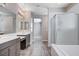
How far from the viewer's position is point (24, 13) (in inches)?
279

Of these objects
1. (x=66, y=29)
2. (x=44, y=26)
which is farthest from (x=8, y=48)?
(x=44, y=26)

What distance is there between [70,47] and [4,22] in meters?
2.11

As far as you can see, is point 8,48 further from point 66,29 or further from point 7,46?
point 66,29

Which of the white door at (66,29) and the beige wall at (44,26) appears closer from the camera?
the white door at (66,29)

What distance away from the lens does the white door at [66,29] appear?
468 centimetres

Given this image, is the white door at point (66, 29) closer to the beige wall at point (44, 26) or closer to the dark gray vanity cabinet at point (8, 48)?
the dark gray vanity cabinet at point (8, 48)

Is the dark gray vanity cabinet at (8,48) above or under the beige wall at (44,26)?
under

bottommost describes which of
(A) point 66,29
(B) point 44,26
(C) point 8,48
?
(C) point 8,48

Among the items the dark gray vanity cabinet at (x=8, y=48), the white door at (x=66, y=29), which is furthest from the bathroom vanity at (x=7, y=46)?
the white door at (x=66, y=29)

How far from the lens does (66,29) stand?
4.80m

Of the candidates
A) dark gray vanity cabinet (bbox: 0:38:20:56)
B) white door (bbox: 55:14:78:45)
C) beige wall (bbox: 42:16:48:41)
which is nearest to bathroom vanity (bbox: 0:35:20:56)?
dark gray vanity cabinet (bbox: 0:38:20:56)

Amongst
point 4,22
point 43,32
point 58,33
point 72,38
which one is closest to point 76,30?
point 72,38

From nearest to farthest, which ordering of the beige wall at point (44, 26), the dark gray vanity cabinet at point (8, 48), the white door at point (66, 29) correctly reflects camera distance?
1. the dark gray vanity cabinet at point (8, 48)
2. the white door at point (66, 29)
3. the beige wall at point (44, 26)

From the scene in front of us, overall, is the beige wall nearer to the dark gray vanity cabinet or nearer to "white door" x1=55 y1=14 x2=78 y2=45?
"white door" x1=55 y1=14 x2=78 y2=45
